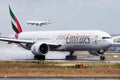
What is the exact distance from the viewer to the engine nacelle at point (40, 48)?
7583 centimetres

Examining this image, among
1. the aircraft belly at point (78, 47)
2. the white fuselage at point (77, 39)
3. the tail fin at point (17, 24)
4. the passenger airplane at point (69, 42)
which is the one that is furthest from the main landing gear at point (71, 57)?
the tail fin at point (17, 24)

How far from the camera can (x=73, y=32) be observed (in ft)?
262

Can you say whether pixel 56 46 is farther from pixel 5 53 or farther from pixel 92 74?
pixel 92 74

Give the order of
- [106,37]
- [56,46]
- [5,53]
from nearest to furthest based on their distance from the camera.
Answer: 1. [106,37]
2. [56,46]
3. [5,53]

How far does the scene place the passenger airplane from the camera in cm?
7538

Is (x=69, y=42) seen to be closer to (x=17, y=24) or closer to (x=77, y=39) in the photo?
(x=77, y=39)

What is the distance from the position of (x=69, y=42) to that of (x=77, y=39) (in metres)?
1.77

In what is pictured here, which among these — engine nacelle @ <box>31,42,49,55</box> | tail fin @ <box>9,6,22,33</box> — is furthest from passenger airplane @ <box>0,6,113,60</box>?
tail fin @ <box>9,6,22,33</box>

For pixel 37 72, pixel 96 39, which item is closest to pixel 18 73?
pixel 37 72

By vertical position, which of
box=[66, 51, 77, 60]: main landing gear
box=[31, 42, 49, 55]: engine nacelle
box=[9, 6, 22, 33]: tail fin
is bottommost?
box=[66, 51, 77, 60]: main landing gear

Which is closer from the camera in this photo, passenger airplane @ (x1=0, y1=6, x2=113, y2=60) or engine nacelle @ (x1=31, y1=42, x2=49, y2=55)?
passenger airplane @ (x1=0, y1=6, x2=113, y2=60)

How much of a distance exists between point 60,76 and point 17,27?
53457 millimetres

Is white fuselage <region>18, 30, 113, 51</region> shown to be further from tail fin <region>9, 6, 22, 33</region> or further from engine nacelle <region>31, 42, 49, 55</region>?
tail fin <region>9, 6, 22, 33</region>

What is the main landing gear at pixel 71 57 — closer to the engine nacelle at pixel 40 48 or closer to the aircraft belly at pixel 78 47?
the aircraft belly at pixel 78 47
